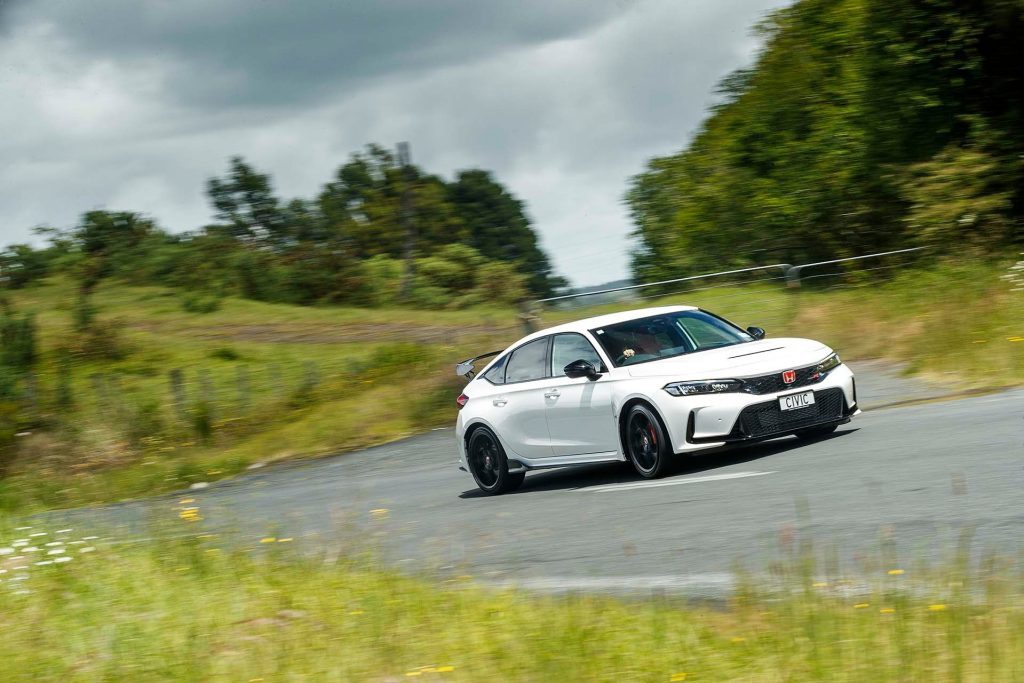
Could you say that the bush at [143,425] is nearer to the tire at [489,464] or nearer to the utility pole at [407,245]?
the tire at [489,464]

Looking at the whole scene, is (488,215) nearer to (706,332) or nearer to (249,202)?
(249,202)

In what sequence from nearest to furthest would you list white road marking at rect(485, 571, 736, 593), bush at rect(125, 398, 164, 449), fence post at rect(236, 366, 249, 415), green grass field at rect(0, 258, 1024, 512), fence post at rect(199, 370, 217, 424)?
white road marking at rect(485, 571, 736, 593)
green grass field at rect(0, 258, 1024, 512)
bush at rect(125, 398, 164, 449)
fence post at rect(199, 370, 217, 424)
fence post at rect(236, 366, 249, 415)

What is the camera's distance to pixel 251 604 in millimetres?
7855

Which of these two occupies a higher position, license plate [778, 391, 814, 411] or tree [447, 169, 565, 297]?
tree [447, 169, 565, 297]

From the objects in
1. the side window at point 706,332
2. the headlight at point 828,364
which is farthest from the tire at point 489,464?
the headlight at point 828,364

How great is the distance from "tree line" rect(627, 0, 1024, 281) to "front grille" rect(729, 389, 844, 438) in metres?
12.8

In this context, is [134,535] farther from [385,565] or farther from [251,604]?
[251,604]

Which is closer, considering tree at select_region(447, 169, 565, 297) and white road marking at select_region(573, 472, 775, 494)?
white road marking at select_region(573, 472, 775, 494)

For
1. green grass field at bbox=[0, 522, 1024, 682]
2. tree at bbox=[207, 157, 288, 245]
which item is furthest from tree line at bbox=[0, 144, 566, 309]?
green grass field at bbox=[0, 522, 1024, 682]

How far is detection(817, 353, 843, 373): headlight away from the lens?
1179cm

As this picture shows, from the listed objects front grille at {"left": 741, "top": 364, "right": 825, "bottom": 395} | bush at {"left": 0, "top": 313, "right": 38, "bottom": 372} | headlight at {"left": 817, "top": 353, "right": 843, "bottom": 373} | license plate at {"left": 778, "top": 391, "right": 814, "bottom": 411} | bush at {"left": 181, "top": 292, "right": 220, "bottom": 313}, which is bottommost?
license plate at {"left": 778, "top": 391, "right": 814, "bottom": 411}

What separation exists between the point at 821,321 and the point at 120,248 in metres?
36.0

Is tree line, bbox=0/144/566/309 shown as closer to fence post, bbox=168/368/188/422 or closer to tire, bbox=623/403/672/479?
fence post, bbox=168/368/188/422

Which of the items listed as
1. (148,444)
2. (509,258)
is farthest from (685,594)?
(509,258)
